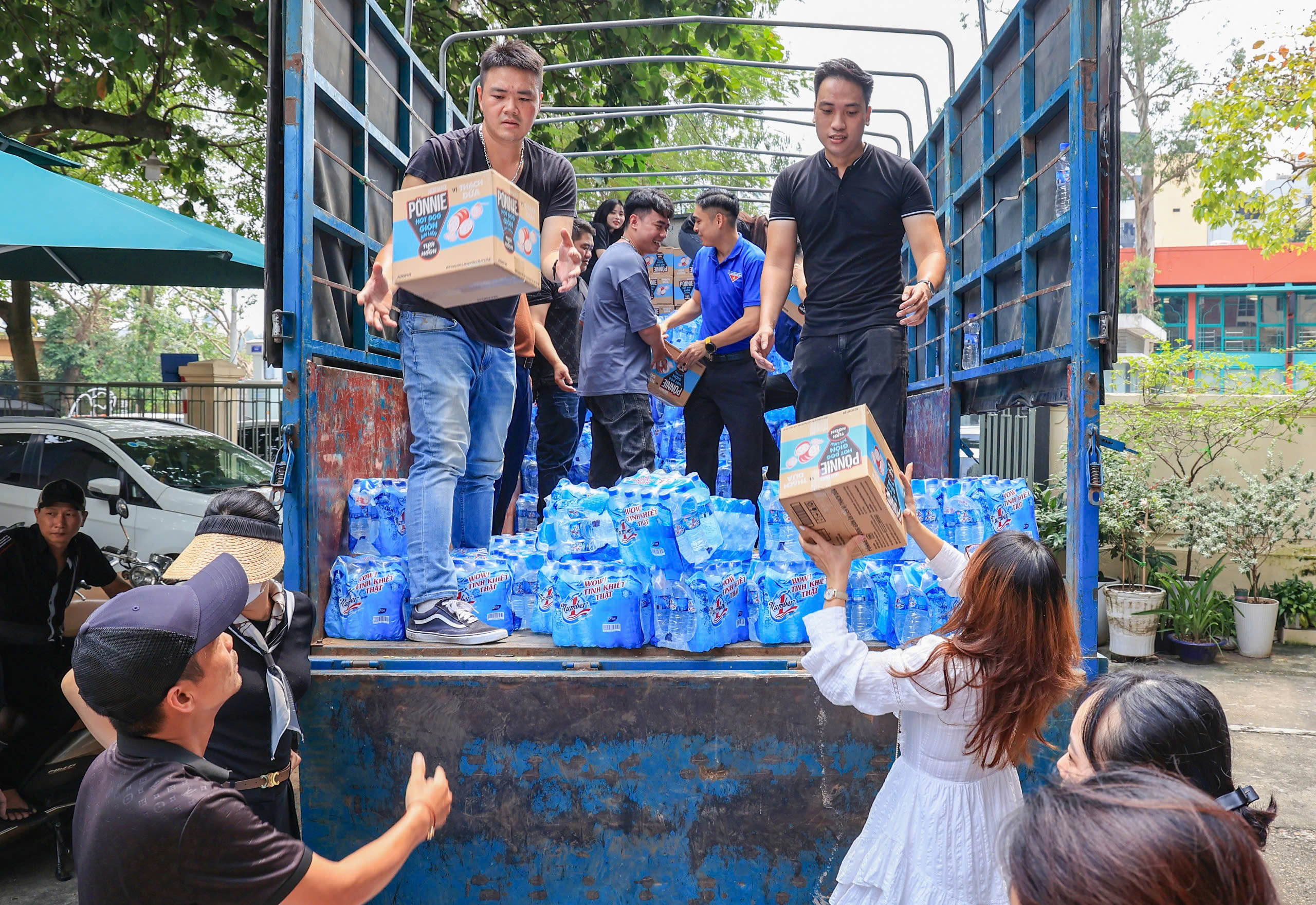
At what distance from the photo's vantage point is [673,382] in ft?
15.7

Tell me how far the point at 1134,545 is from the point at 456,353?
6395 mm

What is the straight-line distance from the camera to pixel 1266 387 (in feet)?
28.3

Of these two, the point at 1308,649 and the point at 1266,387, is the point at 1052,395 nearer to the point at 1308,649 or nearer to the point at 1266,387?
the point at 1308,649

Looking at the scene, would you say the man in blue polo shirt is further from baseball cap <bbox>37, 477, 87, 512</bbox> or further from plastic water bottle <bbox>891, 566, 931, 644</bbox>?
baseball cap <bbox>37, 477, 87, 512</bbox>

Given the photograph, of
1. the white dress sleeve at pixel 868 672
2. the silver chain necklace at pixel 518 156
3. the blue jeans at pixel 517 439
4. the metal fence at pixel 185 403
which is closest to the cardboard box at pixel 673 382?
the blue jeans at pixel 517 439

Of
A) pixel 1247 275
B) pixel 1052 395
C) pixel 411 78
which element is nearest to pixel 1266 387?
pixel 1052 395

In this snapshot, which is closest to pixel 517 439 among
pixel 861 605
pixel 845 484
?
pixel 861 605

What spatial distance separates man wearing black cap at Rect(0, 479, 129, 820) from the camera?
378 cm

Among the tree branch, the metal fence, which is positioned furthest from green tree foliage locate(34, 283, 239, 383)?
the tree branch

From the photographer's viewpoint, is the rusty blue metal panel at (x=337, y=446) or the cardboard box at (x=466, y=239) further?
the rusty blue metal panel at (x=337, y=446)

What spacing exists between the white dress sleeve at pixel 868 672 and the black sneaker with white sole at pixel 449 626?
125 centimetres

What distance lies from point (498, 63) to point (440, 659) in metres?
2.08

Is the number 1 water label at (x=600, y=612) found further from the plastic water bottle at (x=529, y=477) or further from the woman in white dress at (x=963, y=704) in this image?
the plastic water bottle at (x=529, y=477)

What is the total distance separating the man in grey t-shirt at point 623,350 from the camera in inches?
187
